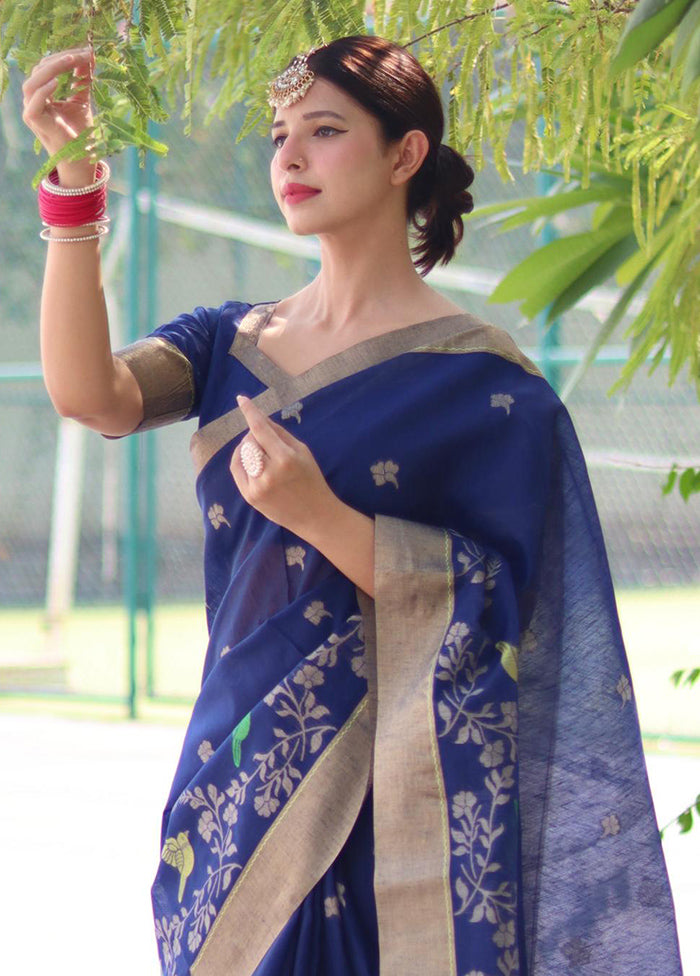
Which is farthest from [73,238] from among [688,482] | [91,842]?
[91,842]

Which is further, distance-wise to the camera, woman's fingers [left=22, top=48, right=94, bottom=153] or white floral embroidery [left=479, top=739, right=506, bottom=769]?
white floral embroidery [left=479, top=739, right=506, bottom=769]

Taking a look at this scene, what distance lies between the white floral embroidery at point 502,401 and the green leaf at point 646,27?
49cm

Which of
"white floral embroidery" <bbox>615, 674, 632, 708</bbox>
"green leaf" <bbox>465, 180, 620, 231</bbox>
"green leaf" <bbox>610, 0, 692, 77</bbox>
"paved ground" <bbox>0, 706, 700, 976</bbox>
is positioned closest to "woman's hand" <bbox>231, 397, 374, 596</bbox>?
"white floral embroidery" <bbox>615, 674, 632, 708</bbox>

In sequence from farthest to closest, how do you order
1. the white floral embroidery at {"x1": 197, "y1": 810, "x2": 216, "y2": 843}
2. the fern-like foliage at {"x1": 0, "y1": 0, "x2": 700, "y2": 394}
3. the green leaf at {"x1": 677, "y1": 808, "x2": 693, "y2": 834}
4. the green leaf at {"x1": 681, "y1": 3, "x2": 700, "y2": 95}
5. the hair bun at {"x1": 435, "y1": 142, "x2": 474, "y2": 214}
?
the green leaf at {"x1": 677, "y1": 808, "x2": 693, "y2": 834}, the hair bun at {"x1": 435, "y1": 142, "x2": 474, "y2": 214}, the white floral embroidery at {"x1": 197, "y1": 810, "x2": 216, "y2": 843}, the fern-like foliage at {"x1": 0, "y1": 0, "x2": 700, "y2": 394}, the green leaf at {"x1": 681, "y1": 3, "x2": 700, "y2": 95}

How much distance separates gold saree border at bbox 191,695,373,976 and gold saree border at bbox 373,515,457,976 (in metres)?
0.05

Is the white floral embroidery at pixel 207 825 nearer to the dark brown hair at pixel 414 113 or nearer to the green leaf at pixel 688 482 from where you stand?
the dark brown hair at pixel 414 113

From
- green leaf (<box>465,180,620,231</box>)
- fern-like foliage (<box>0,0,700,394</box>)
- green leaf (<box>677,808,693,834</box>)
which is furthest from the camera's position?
green leaf (<box>465,180,620,231</box>)

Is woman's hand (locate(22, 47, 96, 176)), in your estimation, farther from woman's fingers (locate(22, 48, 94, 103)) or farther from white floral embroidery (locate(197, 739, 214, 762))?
white floral embroidery (locate(197, 739, 214, 762))

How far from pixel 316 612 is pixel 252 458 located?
0.63 ft

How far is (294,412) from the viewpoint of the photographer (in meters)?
1.60

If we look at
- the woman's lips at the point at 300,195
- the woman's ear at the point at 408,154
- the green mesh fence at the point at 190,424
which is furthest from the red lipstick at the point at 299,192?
the green mesh fence at the point at 190,424

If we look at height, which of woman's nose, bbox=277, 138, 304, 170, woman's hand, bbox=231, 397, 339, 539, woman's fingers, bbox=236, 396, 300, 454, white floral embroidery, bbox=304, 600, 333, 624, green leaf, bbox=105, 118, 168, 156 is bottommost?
white floral embroidery, bbox=304, 600, 333, 624

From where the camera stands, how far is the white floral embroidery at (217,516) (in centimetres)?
162

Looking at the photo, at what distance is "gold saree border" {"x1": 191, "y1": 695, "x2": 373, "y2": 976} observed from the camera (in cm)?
147
